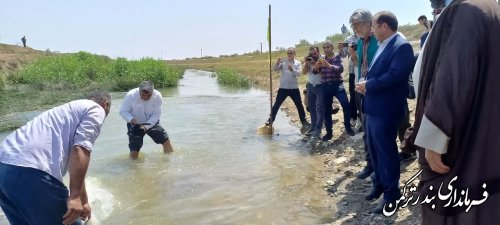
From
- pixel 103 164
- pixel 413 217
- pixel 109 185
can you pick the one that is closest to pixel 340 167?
pixel 413 217

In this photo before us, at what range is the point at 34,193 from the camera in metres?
2.74

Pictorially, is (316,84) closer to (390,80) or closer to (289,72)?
(289,72)

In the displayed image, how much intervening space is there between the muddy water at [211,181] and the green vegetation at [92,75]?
52.6 feet

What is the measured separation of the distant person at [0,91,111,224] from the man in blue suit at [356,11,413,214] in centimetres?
231

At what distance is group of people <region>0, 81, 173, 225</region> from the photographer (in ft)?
9.00

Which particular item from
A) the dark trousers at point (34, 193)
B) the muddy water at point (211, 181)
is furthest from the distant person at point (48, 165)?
the muddy water at point (211, 181)

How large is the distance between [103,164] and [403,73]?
5.45 m

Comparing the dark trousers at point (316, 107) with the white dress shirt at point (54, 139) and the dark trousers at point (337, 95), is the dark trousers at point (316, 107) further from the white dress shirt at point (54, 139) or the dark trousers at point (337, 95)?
the white dress shirt at point (54, 139)

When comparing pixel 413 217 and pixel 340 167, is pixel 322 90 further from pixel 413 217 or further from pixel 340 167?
pixel 413 217

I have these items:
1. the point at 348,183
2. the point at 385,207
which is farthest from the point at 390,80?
the point at 348,183

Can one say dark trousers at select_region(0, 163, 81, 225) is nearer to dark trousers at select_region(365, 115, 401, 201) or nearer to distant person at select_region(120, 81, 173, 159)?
dark trousers at select_region(365, 115, 401, 201)

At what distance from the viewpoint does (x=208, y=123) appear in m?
12.0

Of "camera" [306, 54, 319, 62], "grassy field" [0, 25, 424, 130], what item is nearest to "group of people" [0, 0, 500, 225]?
"camera" [306, 54, 319, 62]

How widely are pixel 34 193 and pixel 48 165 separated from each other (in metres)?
0.19
